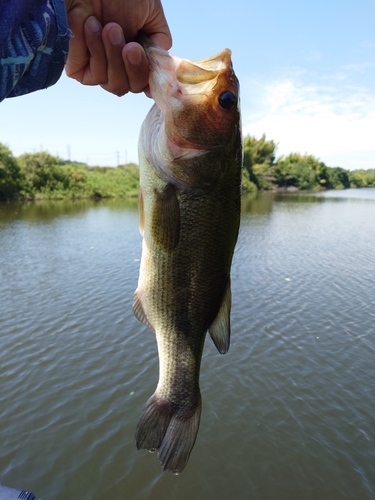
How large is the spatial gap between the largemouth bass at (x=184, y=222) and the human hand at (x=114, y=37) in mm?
100

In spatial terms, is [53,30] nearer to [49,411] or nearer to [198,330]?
[198,330]

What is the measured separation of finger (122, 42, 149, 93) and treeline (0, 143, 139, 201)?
145 feet

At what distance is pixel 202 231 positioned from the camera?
199cm

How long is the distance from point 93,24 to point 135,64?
0.87 ft

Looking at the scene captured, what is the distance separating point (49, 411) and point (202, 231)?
5.97 meters

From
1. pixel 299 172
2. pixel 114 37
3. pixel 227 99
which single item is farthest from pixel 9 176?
pixel 299 172

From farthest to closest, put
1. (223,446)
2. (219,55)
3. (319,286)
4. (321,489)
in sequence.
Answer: (319,286) < (223,446) < (321,489) < (219,55)

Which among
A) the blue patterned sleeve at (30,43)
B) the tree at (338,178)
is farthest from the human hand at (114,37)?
the tree at (338,178)

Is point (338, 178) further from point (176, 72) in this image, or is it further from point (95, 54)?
point (95, 54)

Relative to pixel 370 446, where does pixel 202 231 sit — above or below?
above

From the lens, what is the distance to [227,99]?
186 cm

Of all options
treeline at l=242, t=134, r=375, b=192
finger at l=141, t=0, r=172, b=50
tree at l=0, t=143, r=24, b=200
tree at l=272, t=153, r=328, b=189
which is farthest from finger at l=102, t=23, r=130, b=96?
tree at l=272, t=153, r=328, b=189

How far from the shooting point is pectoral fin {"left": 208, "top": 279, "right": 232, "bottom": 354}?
2.19 m

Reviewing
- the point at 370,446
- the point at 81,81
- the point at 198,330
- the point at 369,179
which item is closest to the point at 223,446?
the point at 370,446
